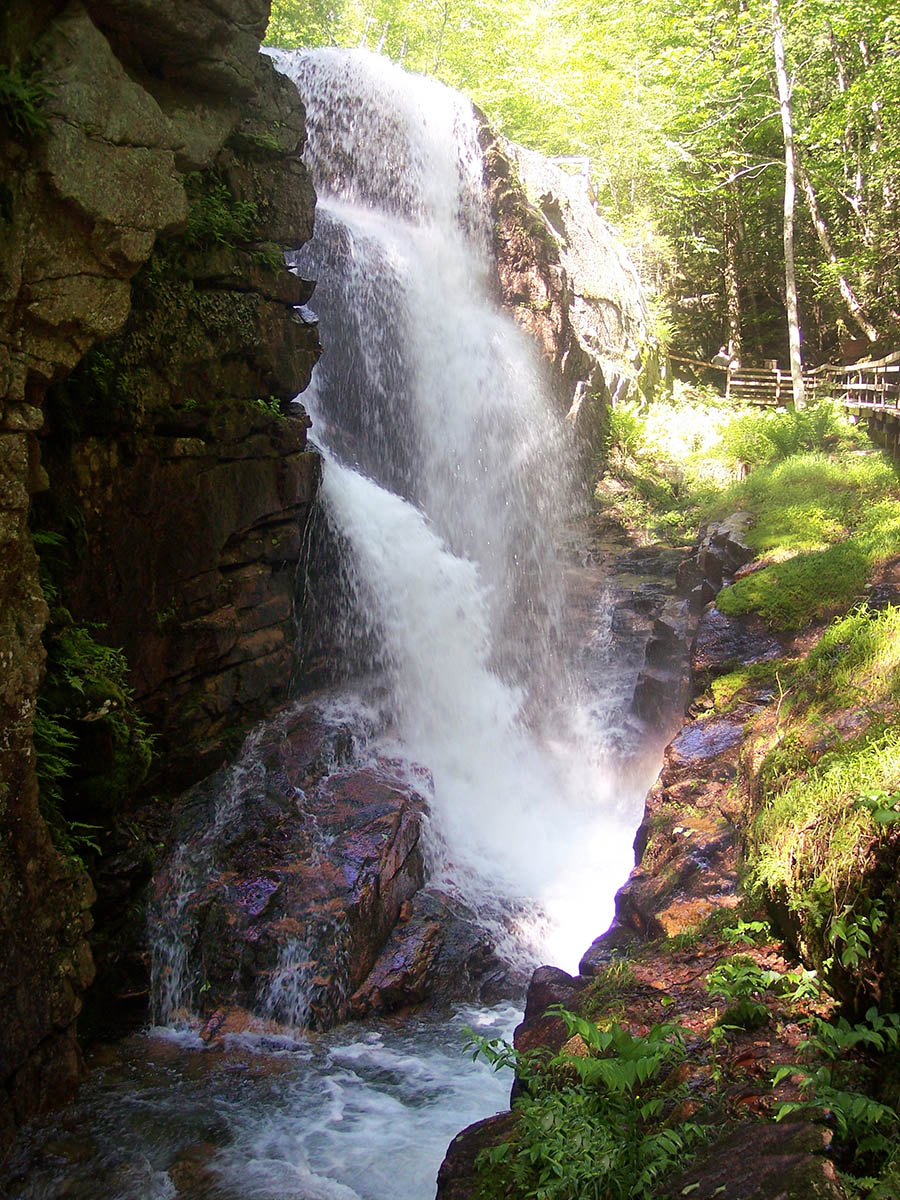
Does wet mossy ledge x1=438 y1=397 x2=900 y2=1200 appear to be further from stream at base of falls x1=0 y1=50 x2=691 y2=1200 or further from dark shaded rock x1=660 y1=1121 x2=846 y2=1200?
stream at base of falls x1=0 y1=50 x2=691 y2=1200

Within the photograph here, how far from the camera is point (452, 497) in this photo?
44.9ft

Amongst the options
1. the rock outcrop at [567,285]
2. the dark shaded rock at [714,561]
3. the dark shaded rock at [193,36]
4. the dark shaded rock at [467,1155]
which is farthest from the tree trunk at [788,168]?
the dark shaded rock at [467,1155]

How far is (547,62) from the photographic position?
84.2 ft

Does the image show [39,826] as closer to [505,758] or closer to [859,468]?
[505,758]

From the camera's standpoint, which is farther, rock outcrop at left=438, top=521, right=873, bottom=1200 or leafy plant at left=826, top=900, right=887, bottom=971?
leafy plant at left=826, top=900, right=887, bottom=971

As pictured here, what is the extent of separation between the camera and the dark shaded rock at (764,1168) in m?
2.51

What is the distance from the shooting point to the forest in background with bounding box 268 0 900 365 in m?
17.5

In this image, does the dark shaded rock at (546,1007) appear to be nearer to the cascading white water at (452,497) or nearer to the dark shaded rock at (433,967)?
the dark shaded rock at (433,967)

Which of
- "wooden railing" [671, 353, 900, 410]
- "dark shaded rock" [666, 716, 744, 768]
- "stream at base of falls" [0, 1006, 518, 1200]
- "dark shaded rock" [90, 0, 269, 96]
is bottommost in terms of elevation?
"stream at base of falls" [0, 1006, 518, 1200]

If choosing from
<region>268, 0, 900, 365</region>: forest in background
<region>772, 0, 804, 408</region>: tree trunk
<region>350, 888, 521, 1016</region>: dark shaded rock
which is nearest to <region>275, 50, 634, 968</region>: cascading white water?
<region>350, 888, 521, 1016</region>: dark shaded rock

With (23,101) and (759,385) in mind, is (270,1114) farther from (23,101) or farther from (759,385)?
(759,385)

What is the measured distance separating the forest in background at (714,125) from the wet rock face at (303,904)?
1427cm

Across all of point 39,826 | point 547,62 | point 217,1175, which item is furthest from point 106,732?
point 547,62

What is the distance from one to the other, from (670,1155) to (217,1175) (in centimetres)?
325
